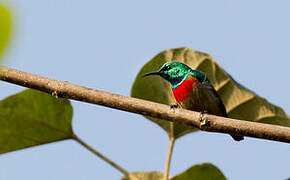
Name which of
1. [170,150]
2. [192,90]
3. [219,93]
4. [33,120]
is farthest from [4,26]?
[192,90]

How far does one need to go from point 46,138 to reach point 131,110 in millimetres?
1467

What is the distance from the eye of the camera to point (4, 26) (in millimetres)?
538

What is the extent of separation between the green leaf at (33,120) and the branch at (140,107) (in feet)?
2.80

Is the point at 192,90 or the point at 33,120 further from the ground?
the point at 192,90

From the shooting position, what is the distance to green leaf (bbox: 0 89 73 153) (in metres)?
2.79

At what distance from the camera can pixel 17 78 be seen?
1.76m

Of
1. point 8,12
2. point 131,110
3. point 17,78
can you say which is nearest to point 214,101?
point 131,110

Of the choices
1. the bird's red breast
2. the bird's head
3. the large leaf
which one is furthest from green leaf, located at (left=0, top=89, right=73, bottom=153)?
the bird's red breast

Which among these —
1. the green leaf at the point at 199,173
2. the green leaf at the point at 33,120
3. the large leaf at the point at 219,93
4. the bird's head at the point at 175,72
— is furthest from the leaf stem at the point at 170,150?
the green leaf at the point at 33,120

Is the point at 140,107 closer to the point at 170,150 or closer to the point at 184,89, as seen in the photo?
the point at 170,150

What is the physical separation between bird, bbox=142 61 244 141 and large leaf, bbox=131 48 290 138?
488 mm

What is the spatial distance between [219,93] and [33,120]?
4.95 ft

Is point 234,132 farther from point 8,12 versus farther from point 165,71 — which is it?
point 165,71

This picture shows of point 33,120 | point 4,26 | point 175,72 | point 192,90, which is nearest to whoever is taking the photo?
point 4,26
